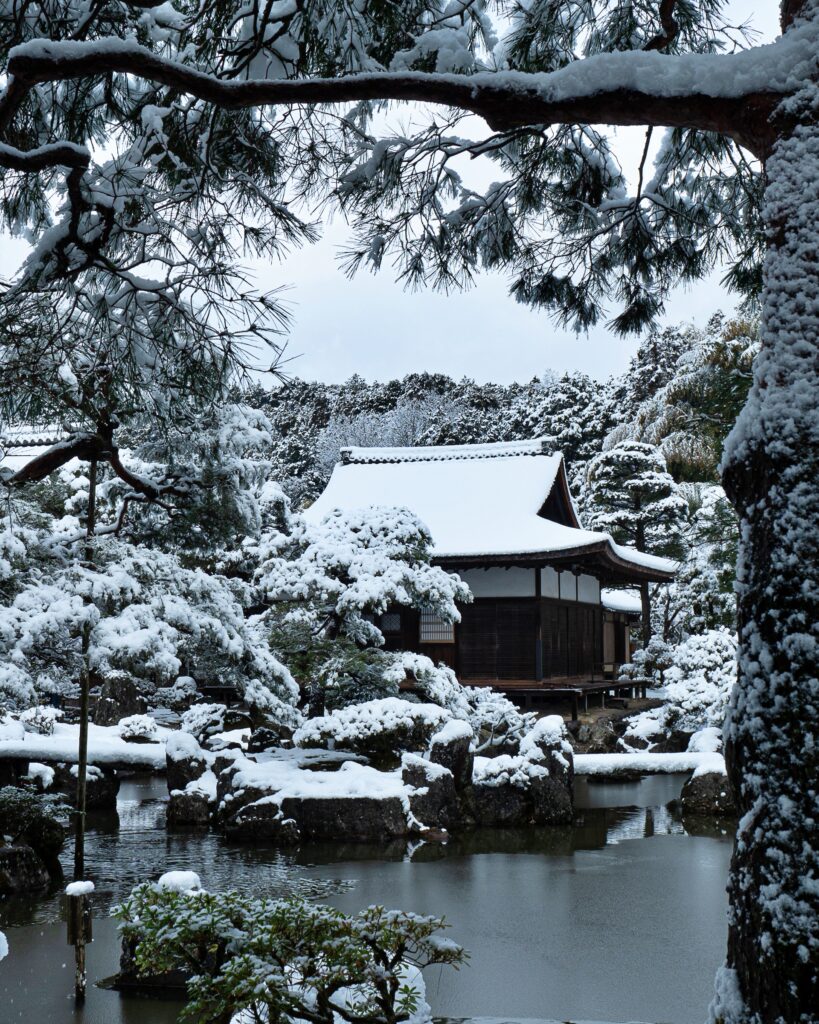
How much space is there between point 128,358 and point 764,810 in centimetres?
362

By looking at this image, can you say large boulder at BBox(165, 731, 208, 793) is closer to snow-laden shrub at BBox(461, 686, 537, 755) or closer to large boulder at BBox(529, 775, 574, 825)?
snow-laden shrub at BBox(461, 686, 537, 755)

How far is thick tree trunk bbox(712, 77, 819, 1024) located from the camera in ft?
7.13

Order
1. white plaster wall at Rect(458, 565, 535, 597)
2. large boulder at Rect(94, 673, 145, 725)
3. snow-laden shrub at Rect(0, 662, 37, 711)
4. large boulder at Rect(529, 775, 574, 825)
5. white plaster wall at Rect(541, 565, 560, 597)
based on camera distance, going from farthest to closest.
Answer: white plaster wall at Rect(541, 565, 560, 597) < white plaster wall at Rect(458, 565, 535, 597) < large boulder at Rect(94, 673, 145, 725) < large boulder at Rect(529, 775, 574, 825) < snow-laden shrub at Rect(0, 662, 37, 711)

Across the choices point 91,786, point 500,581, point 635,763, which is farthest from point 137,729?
point 635,763

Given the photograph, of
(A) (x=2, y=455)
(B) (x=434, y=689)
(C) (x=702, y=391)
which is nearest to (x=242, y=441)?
(A) (x=2, y=455)

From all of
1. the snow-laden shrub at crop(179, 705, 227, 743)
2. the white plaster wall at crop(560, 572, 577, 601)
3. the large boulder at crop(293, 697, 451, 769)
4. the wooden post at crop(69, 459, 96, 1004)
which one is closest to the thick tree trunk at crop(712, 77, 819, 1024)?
the wooden post at crop(69, 459, 96, 1004)

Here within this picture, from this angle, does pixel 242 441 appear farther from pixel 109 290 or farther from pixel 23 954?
pixel 23 954

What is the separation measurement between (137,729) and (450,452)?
11.6 m


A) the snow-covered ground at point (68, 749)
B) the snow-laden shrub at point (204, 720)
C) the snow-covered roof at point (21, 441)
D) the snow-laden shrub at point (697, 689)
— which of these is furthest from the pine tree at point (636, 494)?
the snow-covered roof at point (21, 441)

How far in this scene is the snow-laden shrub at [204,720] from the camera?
1209 cm

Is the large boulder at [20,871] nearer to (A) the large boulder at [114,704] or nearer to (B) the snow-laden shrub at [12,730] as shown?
(B) the snow-laden shrub at [12,730]

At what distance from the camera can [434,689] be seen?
11500 mm

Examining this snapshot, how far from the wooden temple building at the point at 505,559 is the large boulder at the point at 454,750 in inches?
270

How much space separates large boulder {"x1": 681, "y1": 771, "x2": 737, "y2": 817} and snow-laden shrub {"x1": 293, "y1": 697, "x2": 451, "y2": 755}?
3074mm
